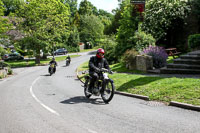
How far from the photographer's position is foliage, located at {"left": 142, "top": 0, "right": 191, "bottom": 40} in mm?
25734

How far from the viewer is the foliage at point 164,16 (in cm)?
2573

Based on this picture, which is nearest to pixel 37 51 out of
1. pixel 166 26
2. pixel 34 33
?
pixel 34 33

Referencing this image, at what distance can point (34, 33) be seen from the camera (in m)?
39.0

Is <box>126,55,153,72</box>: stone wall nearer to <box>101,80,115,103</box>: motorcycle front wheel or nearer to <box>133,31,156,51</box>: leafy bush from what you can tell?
<box>133,31,156,51</box>: leafy bush

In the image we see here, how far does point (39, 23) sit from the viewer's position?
39.7 meters

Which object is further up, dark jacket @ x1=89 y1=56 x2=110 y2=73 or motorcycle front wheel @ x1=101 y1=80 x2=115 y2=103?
dark jacket @ x1=89 y1=56 x2=110 y2=73

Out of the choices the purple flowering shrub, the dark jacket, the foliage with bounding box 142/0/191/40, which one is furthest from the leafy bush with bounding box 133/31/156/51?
the dark jacket

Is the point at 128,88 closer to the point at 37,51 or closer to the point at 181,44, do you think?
the point at 181,44

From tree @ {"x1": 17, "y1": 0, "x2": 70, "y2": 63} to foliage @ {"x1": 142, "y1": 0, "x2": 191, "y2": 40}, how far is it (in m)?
19.5

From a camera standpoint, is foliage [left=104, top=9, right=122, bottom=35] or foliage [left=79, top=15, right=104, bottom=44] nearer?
foliage [left=104, top=9, right=122, bottom=35]

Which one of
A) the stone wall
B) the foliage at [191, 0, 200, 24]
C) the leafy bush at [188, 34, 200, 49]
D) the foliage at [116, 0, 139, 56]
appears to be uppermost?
the foliage at [191, 0, 200, 24]

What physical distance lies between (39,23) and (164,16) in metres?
22.3

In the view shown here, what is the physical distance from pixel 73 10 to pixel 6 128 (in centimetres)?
10564

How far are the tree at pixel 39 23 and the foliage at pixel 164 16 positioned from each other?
19.5 metres
